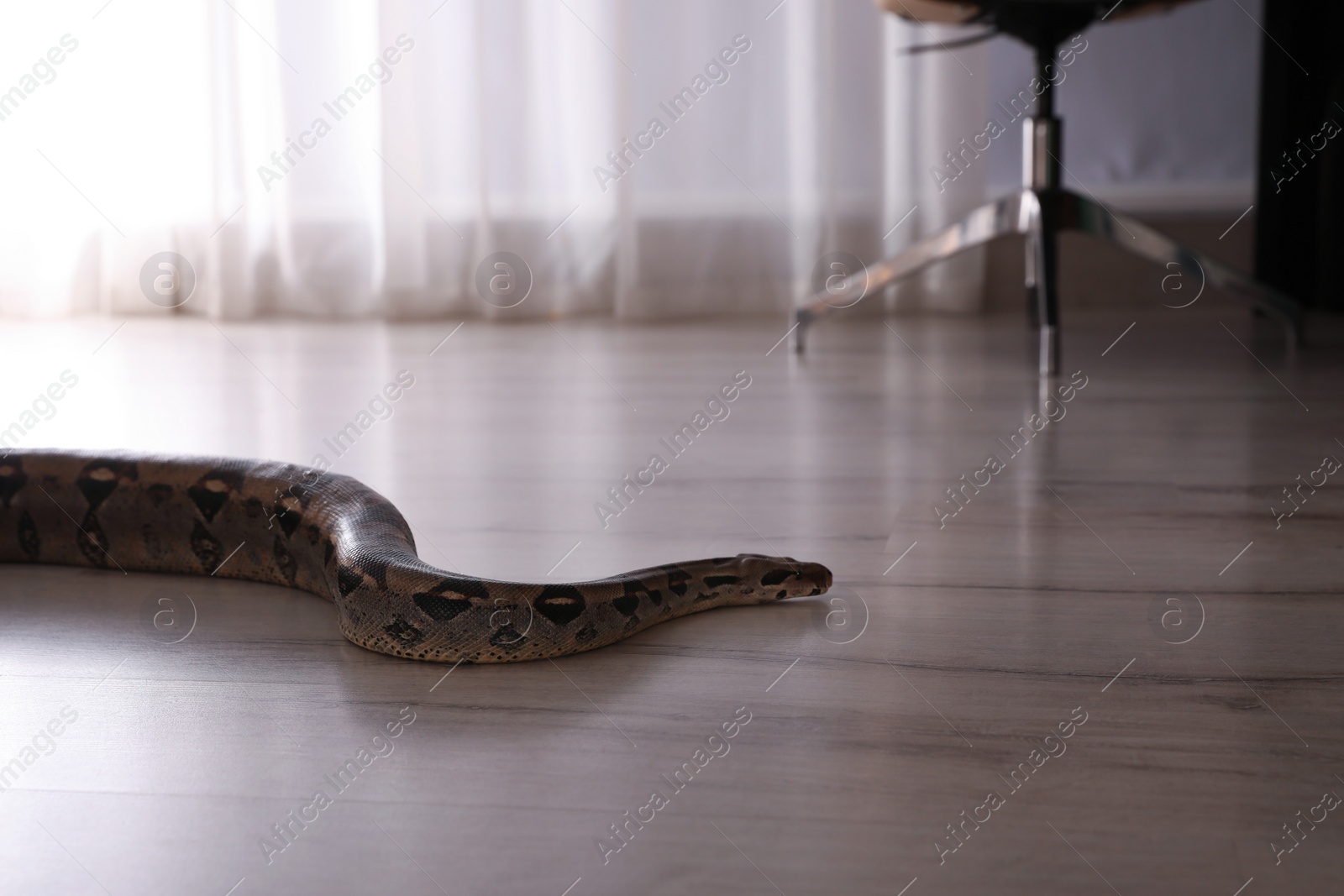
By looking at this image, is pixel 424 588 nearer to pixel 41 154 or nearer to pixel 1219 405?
pixel 1219 405

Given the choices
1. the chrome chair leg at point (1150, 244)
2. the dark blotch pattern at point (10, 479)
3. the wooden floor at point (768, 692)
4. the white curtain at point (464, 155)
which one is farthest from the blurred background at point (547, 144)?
the dark blotch pattern at point (10, 479)

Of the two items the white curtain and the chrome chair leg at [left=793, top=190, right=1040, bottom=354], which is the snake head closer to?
the chrome chair leg at [left=793, top=190, right=1040, bottom=354]

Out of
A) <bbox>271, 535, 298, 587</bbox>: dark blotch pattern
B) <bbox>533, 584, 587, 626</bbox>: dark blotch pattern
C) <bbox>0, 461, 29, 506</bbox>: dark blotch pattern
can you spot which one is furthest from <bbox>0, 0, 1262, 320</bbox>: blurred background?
<bbox>533, 584, 587, 626</bbox>: dark blotch pattern

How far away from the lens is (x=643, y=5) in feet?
14.1

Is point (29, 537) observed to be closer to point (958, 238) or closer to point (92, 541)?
point (92, 541)

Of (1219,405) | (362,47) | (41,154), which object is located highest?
(362,47)

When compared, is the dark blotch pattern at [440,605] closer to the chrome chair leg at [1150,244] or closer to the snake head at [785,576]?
the snake head at [785,576]

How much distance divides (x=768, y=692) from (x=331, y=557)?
55 cm

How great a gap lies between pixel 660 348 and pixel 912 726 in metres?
2.53

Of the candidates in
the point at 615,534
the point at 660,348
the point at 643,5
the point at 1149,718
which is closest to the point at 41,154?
the point at 643,5

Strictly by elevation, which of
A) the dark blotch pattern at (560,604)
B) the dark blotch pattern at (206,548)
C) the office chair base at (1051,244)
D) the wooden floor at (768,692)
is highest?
the office chair base at (1051,244)

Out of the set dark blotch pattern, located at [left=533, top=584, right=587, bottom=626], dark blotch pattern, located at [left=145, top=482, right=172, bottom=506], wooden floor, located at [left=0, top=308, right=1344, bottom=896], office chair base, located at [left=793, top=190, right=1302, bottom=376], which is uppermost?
office chair base, located at [left=793, top=190, right=1302, bottom=376]

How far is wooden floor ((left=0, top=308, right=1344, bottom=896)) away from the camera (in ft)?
2.93

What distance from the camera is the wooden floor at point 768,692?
0.89m
